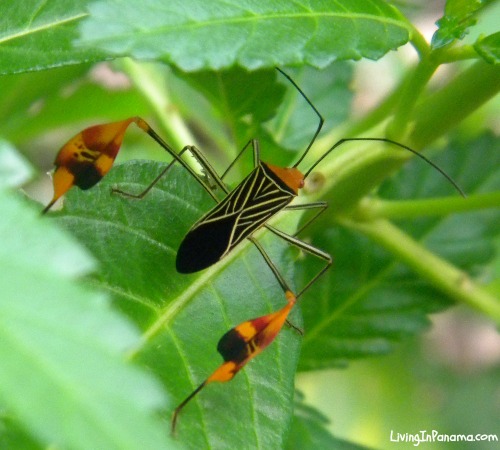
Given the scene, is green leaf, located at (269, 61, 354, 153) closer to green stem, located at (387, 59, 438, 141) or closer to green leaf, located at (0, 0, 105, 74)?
green stem, located at (387, 59, 438, 141)

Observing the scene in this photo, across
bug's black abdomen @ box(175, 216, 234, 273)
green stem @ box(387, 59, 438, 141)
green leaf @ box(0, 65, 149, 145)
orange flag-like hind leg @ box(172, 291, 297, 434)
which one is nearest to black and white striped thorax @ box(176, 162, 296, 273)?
bug's black abdomen @ box(175, 216, 234, 273)

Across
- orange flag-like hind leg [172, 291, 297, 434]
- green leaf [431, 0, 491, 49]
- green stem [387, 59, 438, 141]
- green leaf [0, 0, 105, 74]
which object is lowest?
orange flag-like hind leg [172, 291, 297, 434]

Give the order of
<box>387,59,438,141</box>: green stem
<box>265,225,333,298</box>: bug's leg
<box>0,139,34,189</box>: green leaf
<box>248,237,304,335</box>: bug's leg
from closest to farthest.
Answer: <box>0,139,34,189</box>: green leaf, <box>387,59,438,141</box>: green stem, <box>248,237,304,335</box>: bug's leg, <box>265,225,333,298</box>: bug's leg

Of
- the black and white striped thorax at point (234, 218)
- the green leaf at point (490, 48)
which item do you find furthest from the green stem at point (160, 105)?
the green leaf at point (490, 48)

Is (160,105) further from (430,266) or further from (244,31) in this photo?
(244,31)

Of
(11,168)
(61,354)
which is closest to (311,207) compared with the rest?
(11,168)

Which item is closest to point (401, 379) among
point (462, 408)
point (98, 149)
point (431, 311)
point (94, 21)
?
point (462, 408)

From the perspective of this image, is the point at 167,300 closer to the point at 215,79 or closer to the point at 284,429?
the point at 284,429

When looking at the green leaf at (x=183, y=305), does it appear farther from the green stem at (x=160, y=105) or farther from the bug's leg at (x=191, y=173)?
the green stem at (x=160, y=105)
